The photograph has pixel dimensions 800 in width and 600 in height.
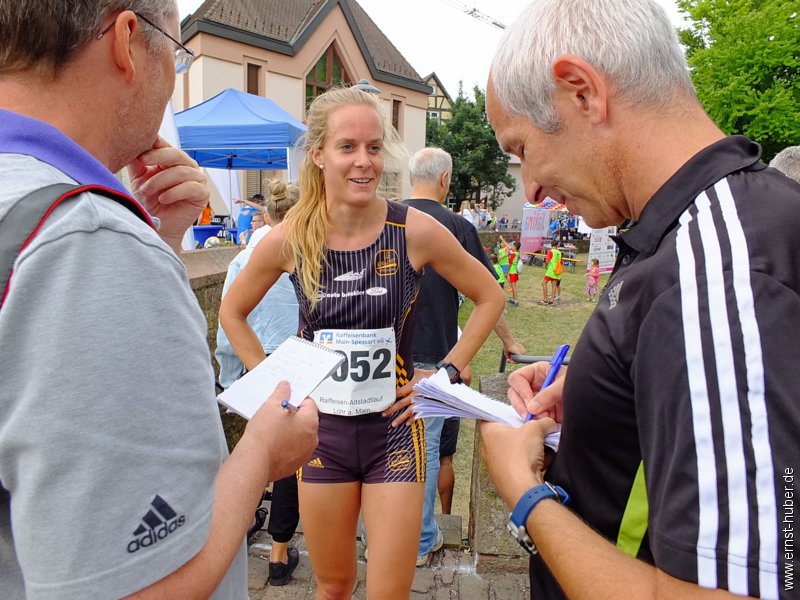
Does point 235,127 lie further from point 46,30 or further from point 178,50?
point 46,30

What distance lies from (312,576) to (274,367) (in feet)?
7.52

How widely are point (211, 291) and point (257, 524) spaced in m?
1.57

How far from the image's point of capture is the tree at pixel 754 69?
22625 millimetres

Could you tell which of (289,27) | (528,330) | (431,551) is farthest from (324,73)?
(431,551)

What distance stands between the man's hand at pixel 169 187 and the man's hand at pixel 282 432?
53 centimetres

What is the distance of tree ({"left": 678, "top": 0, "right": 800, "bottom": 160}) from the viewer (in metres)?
22.6

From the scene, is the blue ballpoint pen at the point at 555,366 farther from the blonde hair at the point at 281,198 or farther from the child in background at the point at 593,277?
the child in background at the point at 593,277

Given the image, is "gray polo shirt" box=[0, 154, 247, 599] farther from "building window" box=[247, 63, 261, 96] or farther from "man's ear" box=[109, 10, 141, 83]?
"building window" box=[247, 63, 261, 96]

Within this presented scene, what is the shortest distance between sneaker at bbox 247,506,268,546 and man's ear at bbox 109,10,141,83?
3.17 metres

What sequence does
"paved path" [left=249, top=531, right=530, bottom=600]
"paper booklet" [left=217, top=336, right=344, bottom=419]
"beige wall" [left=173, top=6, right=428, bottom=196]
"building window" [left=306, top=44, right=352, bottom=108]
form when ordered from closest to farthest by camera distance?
"paper booklet" [left=217, top=336, right=344, bottom=419] < "paved path" [left=249, top=531, right=530, bottom=600] < "beige wall" [left=173, top=6, right=428, bottom=196] < "building window" [left=306, top=44, right=352, bottom=108]

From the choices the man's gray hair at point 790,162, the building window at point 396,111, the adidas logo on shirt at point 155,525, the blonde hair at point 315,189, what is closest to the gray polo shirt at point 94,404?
the adidas logo on shirt at point 155,525

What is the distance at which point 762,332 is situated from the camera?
74 centimetres

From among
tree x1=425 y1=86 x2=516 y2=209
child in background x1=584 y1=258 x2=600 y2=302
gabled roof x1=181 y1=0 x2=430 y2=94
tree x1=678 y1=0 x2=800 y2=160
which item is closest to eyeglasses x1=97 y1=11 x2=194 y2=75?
child in background x1=584 y1=258 x2=600 y2=302

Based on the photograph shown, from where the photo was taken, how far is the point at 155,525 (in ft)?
2.41
